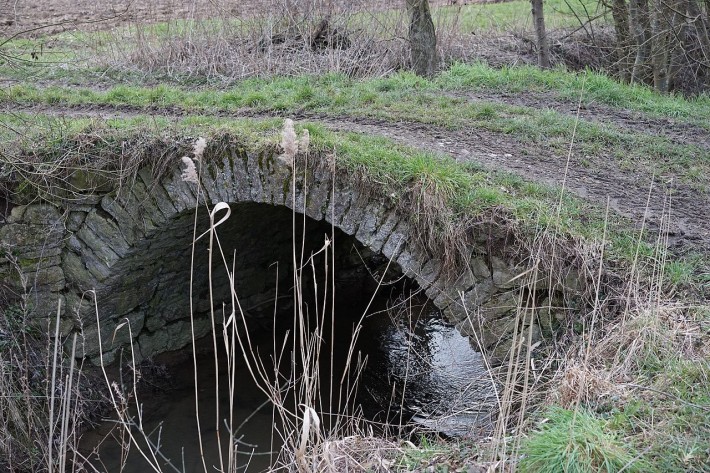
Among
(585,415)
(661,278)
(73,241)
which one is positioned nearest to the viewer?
(585,415)

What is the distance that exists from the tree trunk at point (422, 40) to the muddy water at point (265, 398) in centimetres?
311

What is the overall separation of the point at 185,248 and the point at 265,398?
163 cm

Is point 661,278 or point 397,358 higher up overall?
point 661,278

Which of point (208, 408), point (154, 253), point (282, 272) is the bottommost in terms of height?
point (208, 408)

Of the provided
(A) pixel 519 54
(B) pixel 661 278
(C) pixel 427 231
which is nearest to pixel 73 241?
(C) pixel 427 231

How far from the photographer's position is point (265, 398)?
729 cm

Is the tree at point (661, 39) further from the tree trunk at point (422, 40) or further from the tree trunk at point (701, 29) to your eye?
the tree trunk at point (422, 40)

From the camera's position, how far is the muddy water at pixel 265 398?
20.4 feet

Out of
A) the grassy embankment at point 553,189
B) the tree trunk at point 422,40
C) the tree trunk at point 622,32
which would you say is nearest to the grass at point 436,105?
the grassy embankment at point 553,189

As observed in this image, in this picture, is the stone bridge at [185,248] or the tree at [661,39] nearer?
the stone bridge at [185,248]

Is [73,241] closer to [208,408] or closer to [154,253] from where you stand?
[154,253]

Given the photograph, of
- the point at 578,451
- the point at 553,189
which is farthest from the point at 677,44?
the point at 578,451

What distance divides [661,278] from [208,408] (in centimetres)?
427

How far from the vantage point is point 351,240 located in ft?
30.8
